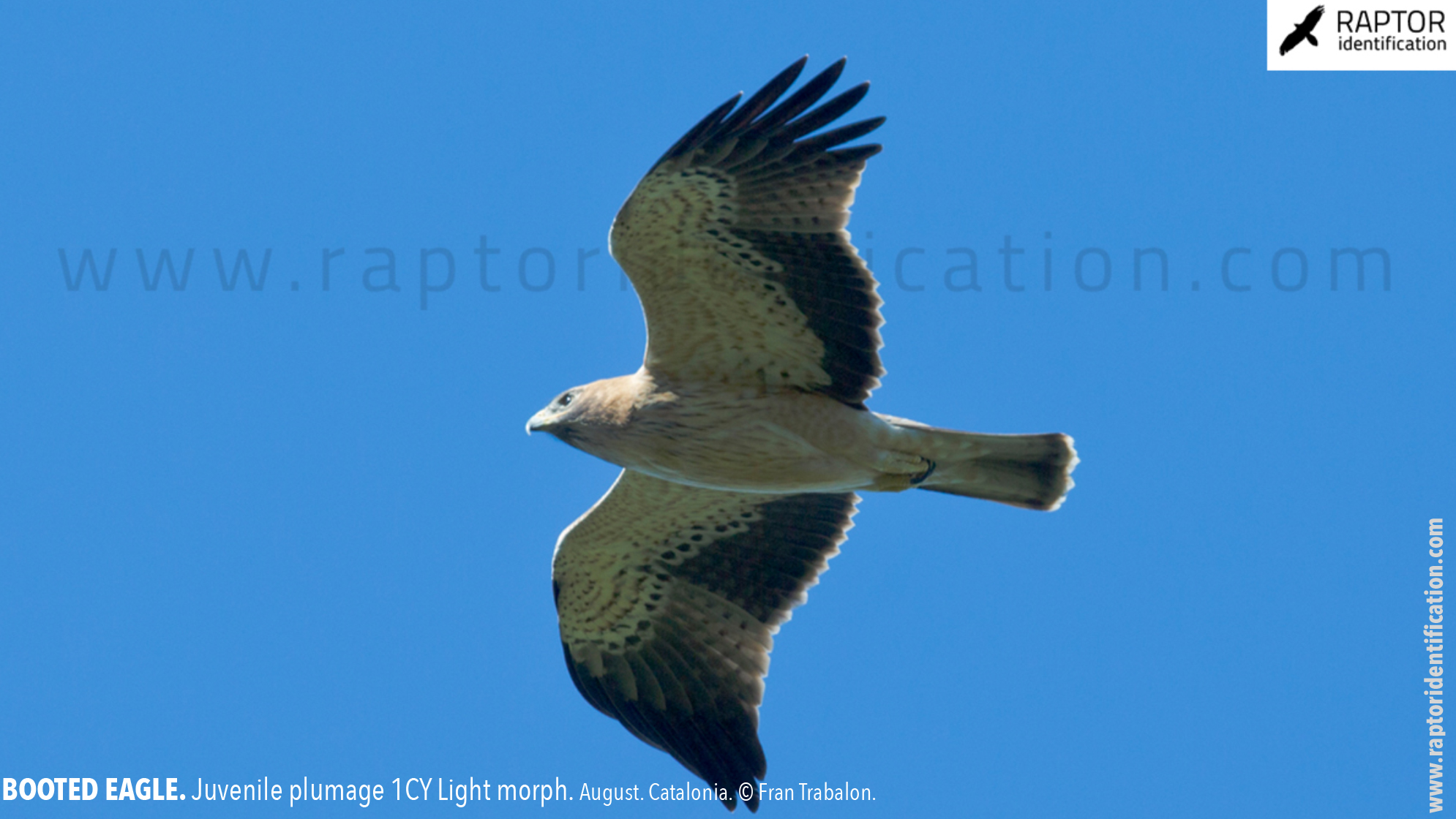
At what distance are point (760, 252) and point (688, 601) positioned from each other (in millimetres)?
2850

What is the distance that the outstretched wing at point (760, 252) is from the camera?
326 inches

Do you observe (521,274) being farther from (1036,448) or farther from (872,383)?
(1036,448)

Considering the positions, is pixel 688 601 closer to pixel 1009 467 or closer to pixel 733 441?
pixel 733 441

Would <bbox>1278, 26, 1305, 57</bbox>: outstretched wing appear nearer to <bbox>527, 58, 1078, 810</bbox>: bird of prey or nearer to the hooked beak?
<bbox>527, 58, 1078, 810</bbox>: bird of prey

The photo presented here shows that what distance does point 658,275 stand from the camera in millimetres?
8641

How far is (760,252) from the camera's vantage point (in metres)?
8.55

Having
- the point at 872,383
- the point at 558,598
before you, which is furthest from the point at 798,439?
the point at 558,598

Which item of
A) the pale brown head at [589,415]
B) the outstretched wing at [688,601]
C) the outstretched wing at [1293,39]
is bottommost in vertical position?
the outstretched wing at [688,601]

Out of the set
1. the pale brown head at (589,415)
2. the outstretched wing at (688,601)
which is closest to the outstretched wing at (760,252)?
the pale brown head at (589,415)

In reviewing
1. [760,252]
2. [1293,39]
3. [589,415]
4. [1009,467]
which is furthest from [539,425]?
[1293,39]

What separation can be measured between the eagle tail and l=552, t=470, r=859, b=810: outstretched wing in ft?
3.63

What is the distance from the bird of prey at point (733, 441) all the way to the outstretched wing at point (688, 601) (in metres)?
0.01

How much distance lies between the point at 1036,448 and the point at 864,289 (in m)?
1.50

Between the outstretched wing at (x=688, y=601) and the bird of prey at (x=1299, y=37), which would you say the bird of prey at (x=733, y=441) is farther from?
the bird of prey at (x=1299, y=37)
